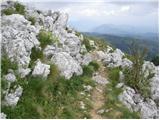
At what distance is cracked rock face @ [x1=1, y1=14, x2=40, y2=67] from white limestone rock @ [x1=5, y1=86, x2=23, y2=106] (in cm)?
144

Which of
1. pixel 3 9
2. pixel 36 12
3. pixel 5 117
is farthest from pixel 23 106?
pixel 36 12

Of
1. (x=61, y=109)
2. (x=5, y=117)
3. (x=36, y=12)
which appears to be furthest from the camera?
(x=36, y=12)

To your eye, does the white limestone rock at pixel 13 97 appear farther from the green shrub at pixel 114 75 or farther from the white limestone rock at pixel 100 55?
the white limestone rock at pixel 100 55

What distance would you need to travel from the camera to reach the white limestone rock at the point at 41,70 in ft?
41.6

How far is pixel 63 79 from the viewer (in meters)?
13.1

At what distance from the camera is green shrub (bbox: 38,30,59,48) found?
49.2 feet

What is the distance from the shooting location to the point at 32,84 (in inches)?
479

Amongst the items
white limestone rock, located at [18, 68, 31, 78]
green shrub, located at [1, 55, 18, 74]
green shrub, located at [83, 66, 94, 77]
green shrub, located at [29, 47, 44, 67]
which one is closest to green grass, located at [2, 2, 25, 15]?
green shrub, located at [29, 47, 44, 67]

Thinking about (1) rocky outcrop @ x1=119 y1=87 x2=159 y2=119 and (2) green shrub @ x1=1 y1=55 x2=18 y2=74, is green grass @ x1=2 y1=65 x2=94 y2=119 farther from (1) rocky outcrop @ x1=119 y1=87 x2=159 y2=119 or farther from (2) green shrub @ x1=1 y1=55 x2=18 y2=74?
(1) rocky outcrop @ x1=119 y1=87 x2=159 y2=119

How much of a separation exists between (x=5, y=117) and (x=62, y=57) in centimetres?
430

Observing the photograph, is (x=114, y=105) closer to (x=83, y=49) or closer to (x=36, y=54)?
(x=36, y=54)

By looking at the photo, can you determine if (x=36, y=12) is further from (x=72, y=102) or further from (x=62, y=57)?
(x=72, y=102)

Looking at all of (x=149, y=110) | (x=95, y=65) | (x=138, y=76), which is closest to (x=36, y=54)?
→ (x=95, y=65)

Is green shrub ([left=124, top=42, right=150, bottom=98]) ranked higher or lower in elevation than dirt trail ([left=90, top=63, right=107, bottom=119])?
higher
